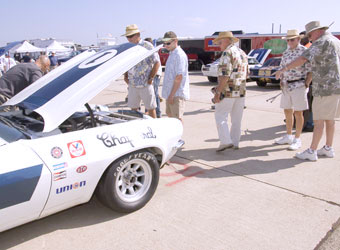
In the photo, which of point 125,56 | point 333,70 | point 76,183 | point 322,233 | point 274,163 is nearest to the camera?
point 76,183

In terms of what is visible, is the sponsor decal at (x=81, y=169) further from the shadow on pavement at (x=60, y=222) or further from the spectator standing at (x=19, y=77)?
the spectator standing at (x=19, y=77)

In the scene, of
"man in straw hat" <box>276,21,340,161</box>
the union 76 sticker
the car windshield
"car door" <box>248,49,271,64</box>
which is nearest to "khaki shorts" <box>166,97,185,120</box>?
"man in straw hat" <box>276,21,340,161</box>

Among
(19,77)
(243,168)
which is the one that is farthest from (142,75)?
(243,168)

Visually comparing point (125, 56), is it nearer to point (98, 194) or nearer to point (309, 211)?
point (98, 194)

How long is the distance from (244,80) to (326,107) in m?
1.14

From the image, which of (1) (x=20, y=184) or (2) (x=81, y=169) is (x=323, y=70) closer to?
(2) (x=81, y=169)

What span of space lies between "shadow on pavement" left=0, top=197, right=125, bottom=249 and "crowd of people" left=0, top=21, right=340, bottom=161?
2065 mm

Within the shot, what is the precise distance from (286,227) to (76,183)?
1862 millimetres

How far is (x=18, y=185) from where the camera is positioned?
2.10 m

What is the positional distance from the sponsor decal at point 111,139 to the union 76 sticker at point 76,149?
18 centimetres

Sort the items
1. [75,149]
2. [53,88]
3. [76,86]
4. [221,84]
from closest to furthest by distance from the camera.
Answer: [75,149] → [76,86] → [53,88] → [221,84]

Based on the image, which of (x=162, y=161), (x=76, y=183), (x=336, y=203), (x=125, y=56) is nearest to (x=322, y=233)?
(x=336, y=203)

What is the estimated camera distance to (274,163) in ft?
13.9

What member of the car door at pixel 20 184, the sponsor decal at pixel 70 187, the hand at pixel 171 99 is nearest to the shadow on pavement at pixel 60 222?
the car door at pixel 20 184
